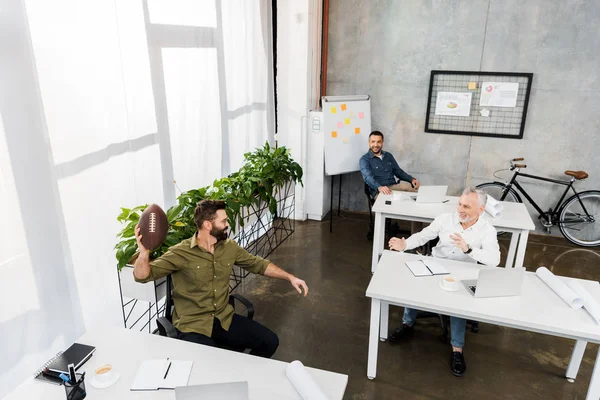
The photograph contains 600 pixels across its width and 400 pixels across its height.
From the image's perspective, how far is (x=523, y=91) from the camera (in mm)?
5430

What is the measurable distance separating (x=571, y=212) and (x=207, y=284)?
16.0 ft

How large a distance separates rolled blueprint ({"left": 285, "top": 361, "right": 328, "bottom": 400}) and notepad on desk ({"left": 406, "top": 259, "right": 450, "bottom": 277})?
4.21ft

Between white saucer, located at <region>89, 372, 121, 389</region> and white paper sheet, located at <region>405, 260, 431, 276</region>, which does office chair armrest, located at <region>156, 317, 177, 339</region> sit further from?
white paper sheet, located at <region>405, 260, 431, 276</region>

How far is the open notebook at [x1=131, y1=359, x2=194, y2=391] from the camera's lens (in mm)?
2066

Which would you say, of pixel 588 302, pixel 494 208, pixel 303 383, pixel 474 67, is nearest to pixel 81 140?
pixel 303 383

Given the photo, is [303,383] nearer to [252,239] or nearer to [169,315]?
[169,315]

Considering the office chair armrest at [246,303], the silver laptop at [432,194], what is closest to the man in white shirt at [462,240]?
the silver laptop at [432,194]

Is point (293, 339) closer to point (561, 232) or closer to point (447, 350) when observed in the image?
point (447, 350)

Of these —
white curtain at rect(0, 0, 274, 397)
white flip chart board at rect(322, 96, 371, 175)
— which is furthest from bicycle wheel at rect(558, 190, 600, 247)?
white curtain at rect(0, 0, 274, 397)

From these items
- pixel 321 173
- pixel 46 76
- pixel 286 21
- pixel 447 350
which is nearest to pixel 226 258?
pixel 46 76

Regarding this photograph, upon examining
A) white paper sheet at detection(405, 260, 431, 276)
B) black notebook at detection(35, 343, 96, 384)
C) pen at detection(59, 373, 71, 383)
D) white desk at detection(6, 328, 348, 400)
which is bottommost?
white desk at detection(6, 328, 348, 400)

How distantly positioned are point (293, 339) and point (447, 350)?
122 cm

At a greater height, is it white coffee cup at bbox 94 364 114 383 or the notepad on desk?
the notepad on desk

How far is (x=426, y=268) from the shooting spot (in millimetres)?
3170
